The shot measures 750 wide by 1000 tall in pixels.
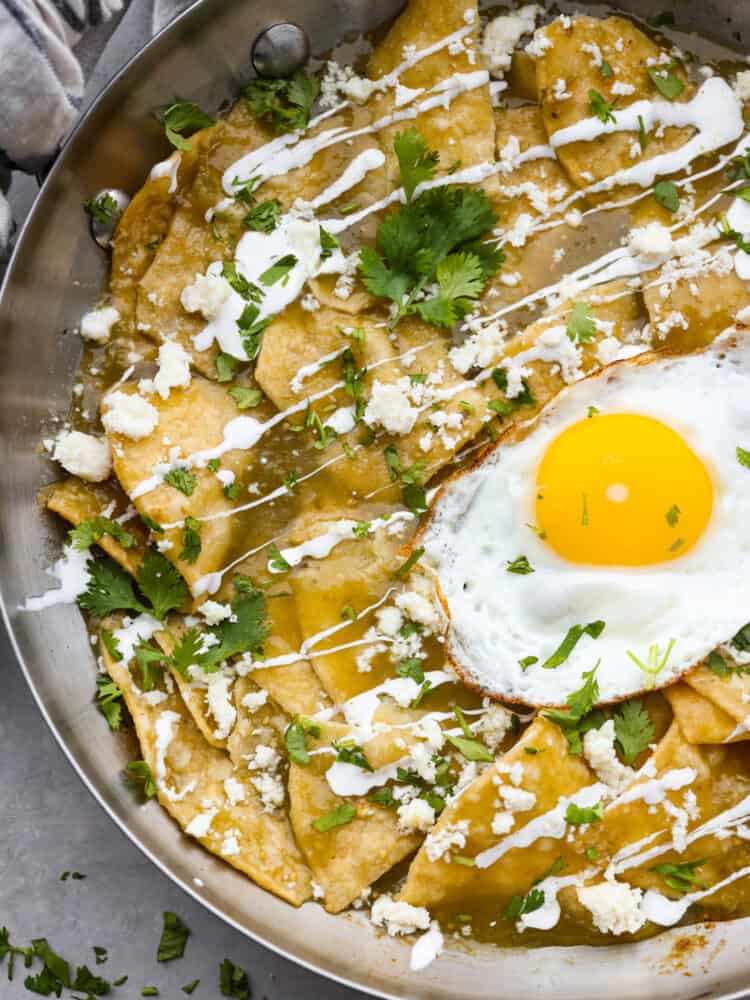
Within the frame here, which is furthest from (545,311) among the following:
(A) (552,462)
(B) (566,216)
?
(A) (552,462)

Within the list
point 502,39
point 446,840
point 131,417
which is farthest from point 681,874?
point 502,39

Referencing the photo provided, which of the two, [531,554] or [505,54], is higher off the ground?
[505,54]

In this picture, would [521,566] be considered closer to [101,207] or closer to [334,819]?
[334,819]

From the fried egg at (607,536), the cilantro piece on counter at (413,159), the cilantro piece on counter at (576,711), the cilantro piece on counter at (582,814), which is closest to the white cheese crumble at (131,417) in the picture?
the fried egg at (607,536)

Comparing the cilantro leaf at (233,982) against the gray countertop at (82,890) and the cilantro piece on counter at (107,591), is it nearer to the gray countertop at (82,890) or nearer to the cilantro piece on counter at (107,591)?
the gray countertop at (82,890)

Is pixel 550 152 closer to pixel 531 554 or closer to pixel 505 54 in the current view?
pixel 505 54

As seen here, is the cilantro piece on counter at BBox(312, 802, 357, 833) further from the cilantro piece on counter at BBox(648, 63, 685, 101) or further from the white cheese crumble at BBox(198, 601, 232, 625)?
the cilantro piece on counter at BBox(648, 63, 685, 101)
